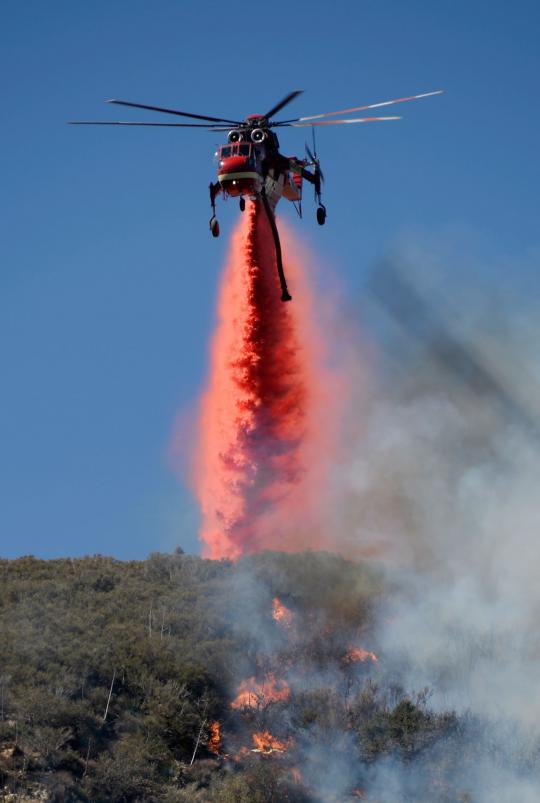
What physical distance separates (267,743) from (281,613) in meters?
10.3

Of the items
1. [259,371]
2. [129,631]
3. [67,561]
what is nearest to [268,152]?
[259,371]

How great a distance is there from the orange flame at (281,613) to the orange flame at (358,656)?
11.9 feet

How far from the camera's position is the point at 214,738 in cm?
6241

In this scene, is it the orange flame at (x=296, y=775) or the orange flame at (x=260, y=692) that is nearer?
the orange flame at (x=296, y=775)

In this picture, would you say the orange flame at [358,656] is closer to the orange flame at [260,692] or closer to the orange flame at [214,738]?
the orange flame at [260,692]

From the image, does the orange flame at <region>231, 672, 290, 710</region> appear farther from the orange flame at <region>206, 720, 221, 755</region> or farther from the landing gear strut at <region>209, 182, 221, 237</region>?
the landing gear strut at <region>209, 182, 221, 237</region>

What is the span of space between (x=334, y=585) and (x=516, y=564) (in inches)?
385

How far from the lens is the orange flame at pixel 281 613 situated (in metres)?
71.2

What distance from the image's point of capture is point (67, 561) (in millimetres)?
79875

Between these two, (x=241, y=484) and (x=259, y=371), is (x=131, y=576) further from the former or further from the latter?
(x=259, y=371)

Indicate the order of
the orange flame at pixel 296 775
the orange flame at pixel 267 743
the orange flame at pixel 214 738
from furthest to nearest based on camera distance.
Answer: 1. the orange flame at pixel 267 743
2. the orange flame at pixel 214 738
3. the orange flame at pixel 296 775

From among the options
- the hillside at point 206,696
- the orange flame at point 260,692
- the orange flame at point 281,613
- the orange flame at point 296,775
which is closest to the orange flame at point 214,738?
the hillside at point 206,696

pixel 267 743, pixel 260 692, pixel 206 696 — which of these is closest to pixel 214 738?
pixel 206 696

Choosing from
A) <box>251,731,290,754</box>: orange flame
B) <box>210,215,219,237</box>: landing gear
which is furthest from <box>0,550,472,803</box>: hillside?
<box>210,215,219,237</box>: landing gear
